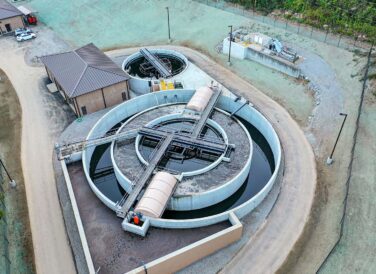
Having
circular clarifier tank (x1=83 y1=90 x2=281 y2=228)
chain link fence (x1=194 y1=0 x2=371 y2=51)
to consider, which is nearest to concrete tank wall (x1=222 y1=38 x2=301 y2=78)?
chain link fence (x1=194 y1=0 x2=371 y2=51)

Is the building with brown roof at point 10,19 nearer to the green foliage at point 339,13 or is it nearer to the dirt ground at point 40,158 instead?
the dirt ground at point 40,158

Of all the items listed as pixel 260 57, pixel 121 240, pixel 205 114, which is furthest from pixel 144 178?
pixel 260 57

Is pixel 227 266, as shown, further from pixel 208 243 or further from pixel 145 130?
pixel 145 130

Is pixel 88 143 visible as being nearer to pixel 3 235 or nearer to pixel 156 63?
pixel 3 235

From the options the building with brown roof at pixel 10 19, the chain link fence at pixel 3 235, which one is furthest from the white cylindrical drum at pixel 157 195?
the building with brown roof at pixel 10 19

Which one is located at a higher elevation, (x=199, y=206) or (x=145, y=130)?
(x=145, y=130)

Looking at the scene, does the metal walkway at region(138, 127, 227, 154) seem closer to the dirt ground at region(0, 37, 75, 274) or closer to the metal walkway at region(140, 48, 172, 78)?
the dirt ground at region(0, 37, 75, 274)

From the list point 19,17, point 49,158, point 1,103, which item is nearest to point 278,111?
point 49,158
